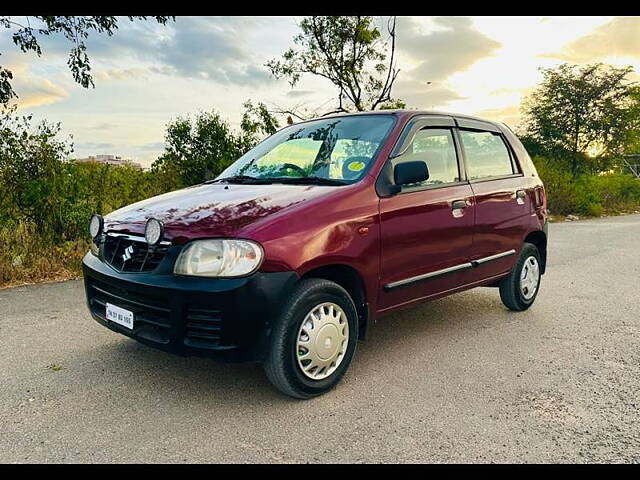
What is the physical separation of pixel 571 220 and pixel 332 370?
16054mm

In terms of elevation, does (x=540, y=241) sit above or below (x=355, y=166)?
below

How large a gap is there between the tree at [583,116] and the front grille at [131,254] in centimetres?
2188

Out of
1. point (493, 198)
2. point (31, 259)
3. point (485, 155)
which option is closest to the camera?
point (493, 198)

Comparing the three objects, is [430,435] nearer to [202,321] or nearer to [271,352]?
[271,352]

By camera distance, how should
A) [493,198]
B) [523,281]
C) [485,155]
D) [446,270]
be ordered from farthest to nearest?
[523,281], [485,155], [493,198], [446,270]

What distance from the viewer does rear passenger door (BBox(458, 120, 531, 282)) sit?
4.38 meters

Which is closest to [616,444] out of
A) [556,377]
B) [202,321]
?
[556,377]

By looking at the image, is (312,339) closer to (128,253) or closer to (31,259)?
(128,253)

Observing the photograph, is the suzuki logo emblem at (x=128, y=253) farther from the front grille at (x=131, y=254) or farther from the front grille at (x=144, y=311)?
the front grille at (x=144, y=311)

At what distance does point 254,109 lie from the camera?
42.3ft

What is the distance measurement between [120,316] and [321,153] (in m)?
1.83

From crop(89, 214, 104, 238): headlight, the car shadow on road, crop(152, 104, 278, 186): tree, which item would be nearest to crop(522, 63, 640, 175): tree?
crop(152, 104, 278, 186): tree

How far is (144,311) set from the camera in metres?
3.04

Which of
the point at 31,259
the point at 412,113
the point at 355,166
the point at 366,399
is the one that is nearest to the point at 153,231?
the point at 355,166
